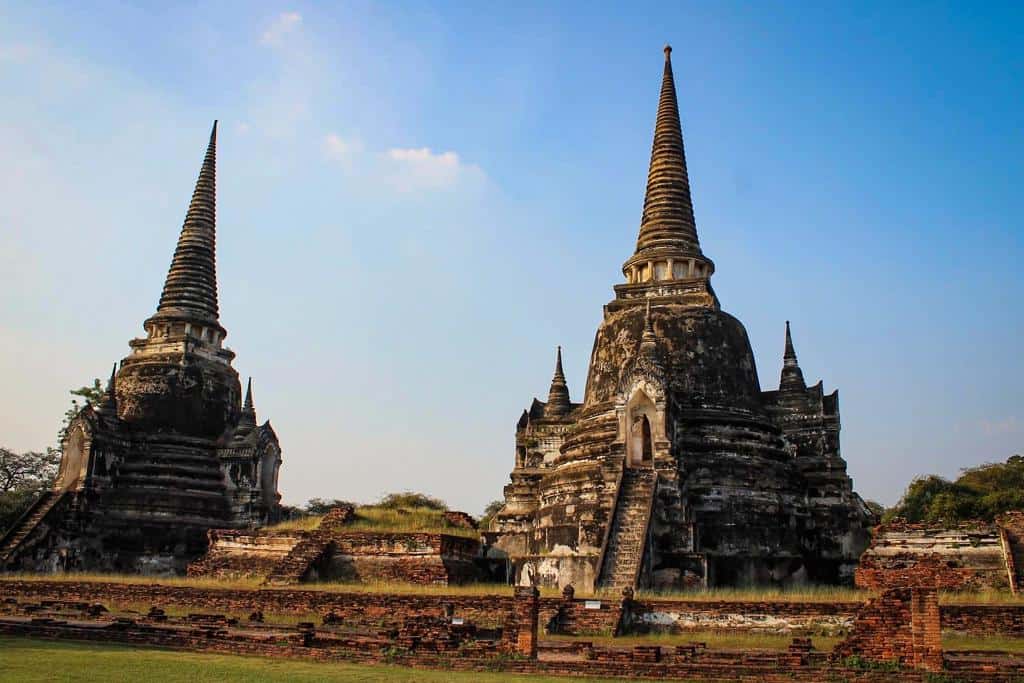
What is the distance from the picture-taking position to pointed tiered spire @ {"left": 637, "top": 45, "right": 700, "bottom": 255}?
96.8 feet

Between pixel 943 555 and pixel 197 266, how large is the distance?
2685 cm

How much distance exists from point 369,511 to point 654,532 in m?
10.1

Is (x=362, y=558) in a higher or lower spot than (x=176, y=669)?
higher

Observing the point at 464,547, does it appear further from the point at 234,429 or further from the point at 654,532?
the point at 234,429

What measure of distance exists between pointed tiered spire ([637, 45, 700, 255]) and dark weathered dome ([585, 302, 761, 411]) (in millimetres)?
2666

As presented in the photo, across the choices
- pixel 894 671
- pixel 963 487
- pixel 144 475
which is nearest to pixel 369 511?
pixel 144 475

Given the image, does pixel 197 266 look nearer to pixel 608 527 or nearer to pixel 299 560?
pixel 299 560

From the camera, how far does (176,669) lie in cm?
1167

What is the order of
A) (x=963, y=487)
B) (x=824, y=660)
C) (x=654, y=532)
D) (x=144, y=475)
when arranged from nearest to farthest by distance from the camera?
(x=824, y=660) < (x=654, y=532) < (x=144, y=475) < (x=963, y=487)

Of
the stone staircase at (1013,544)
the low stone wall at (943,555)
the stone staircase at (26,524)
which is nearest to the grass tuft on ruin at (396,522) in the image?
the stone staircase at (26,524)

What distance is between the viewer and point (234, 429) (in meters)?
33.7

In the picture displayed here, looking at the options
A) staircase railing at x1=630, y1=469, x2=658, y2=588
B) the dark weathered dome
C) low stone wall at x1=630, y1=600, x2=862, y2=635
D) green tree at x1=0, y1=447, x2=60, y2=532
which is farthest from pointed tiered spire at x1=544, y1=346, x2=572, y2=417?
green tree at x1=0, y1=447, x2=60, y2=532

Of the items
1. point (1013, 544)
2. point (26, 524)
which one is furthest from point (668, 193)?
point (26, 524)

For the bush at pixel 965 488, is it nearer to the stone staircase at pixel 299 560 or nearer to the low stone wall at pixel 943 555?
the low stone wall at pixel 943 555
